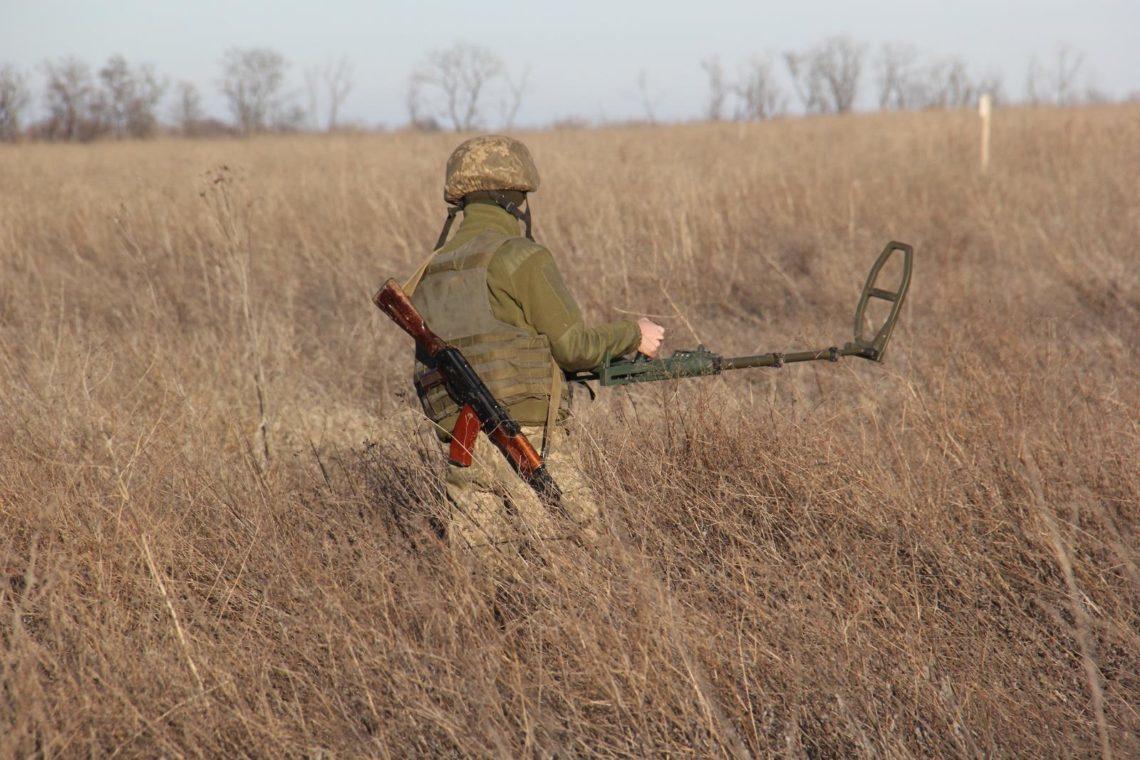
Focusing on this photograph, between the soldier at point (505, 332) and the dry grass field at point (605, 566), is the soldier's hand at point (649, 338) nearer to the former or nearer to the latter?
the soldier at point (505, 332)

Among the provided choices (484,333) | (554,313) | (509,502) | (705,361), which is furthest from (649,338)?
(509,502)

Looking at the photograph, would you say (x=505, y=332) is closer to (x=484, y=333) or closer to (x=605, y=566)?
(x=484, y=333)

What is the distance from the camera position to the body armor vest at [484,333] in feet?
8.30

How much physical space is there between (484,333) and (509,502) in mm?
495

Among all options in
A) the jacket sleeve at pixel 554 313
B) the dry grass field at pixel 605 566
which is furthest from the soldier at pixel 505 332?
the dry grass field at pixel 605 566

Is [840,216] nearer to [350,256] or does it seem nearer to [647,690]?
[350,256]

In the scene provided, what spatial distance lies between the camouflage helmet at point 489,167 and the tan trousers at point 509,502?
630mm

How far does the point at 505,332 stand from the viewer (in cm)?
255

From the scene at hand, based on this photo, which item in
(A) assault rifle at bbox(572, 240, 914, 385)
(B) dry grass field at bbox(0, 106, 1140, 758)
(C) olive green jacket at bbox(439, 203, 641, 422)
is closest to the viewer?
(B) dry grass field at bbox(0, 106, 1140, 758)

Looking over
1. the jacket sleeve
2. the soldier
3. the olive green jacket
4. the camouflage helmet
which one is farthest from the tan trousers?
the camouflage helmet

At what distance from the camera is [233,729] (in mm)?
2170

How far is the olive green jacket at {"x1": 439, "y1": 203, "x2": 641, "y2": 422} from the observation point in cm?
250

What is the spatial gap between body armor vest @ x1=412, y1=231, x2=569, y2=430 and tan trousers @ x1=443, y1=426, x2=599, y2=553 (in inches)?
6.1

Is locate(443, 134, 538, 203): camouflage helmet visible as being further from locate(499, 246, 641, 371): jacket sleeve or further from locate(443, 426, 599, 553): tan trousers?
locate(443, 426, 599, 553): tan trousers
